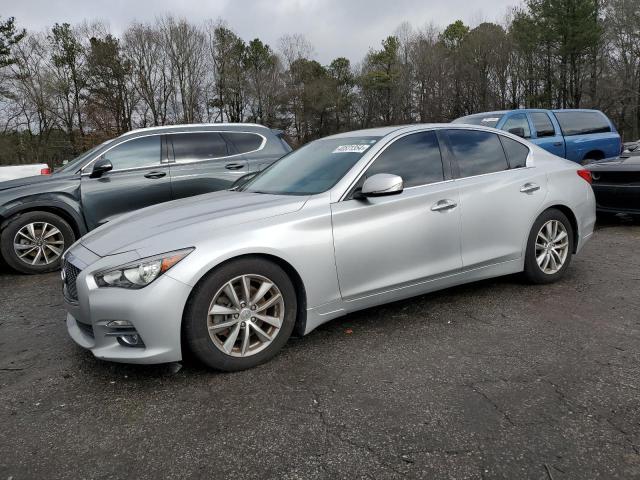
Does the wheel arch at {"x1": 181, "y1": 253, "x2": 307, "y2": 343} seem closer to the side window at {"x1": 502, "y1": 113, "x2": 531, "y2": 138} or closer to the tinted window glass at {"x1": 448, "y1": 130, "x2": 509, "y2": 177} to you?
the tinted window glass at {"x1": 448, "y1": 130, "x2": 509, "y2": 177}

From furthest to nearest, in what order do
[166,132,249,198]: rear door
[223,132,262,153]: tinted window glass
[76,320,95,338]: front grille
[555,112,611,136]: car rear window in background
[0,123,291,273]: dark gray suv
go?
[555,112,611,136]: car rear window in background < [223,132,262,153]: tinted window glass < [166,132,249,198]: rear door < [0,123,291,273]: dark gray suv < [76,320,95,338]: front grille

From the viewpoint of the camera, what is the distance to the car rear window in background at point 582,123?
32.9ft

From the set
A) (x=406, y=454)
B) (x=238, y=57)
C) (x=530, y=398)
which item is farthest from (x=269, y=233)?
(x=238, y=57)

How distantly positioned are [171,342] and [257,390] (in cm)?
56

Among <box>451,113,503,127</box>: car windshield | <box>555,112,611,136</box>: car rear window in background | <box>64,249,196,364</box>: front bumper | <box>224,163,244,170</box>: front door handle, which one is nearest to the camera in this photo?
<box>64,249,196,364</box>: front bumper

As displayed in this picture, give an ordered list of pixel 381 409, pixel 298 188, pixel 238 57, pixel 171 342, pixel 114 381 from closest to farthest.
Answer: pixel 381 409 < pixel 171 342 < pixel 114 381 < pixel 298 188 < pixel 238 57

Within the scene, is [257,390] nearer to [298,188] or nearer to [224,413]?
[224,413]

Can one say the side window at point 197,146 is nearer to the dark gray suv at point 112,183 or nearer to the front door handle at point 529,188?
the dark gray suv at point 112,183

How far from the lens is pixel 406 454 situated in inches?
86.5

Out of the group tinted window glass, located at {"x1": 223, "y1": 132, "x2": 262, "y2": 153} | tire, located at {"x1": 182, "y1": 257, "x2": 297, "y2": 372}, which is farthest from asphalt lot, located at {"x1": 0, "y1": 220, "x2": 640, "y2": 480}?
tinted window glass, located at {"x1": 223, "y1": 132, "x2": 262, "y2": 153}

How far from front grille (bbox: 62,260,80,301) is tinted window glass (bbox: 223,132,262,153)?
4.13 m

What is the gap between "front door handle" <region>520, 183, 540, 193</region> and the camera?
14.1 feet

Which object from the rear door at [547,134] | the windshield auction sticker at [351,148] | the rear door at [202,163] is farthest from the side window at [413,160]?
the rear door at [547,134]

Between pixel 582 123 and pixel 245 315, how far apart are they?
9779 mm
